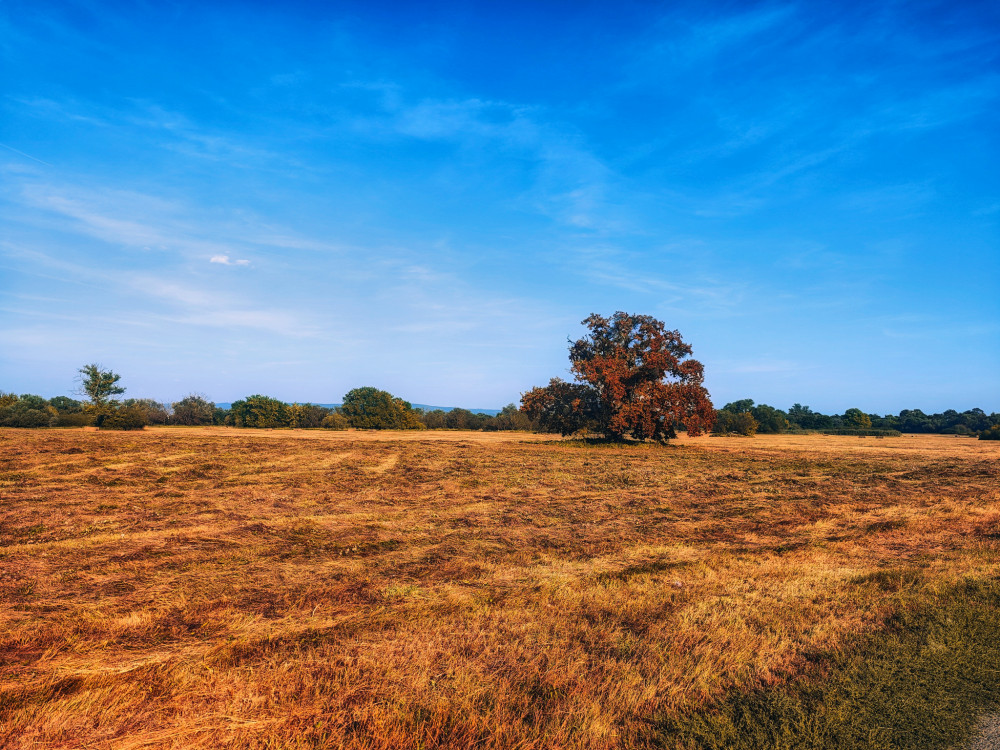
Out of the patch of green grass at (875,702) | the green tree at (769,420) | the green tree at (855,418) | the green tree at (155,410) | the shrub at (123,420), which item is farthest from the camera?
the green tree at (855,418)

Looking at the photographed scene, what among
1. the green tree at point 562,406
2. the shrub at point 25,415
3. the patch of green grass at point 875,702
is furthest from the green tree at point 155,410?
the patch of green grass at point 875,702

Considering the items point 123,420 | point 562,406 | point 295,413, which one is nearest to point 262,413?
point 295,413

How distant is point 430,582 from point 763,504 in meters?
9.37

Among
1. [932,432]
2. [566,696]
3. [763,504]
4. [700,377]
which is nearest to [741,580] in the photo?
[566,696]

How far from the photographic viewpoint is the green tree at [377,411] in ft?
198

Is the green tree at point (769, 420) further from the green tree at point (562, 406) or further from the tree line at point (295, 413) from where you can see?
the green tree at point (562, 406)

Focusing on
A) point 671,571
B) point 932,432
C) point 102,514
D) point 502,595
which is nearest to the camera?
point 502,595

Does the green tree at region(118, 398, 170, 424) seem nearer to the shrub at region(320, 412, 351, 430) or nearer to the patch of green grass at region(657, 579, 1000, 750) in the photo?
the shrub at region(320, 412, 351, 430)

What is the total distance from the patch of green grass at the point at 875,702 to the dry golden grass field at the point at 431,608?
128 millimetres

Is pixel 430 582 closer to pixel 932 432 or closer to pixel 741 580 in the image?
pixel 741 580

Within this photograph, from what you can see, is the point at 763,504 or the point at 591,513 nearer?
the point at 591,513

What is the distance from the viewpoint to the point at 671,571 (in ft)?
20.3

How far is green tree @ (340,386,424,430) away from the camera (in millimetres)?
60406

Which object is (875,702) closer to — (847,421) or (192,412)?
(192,412)
